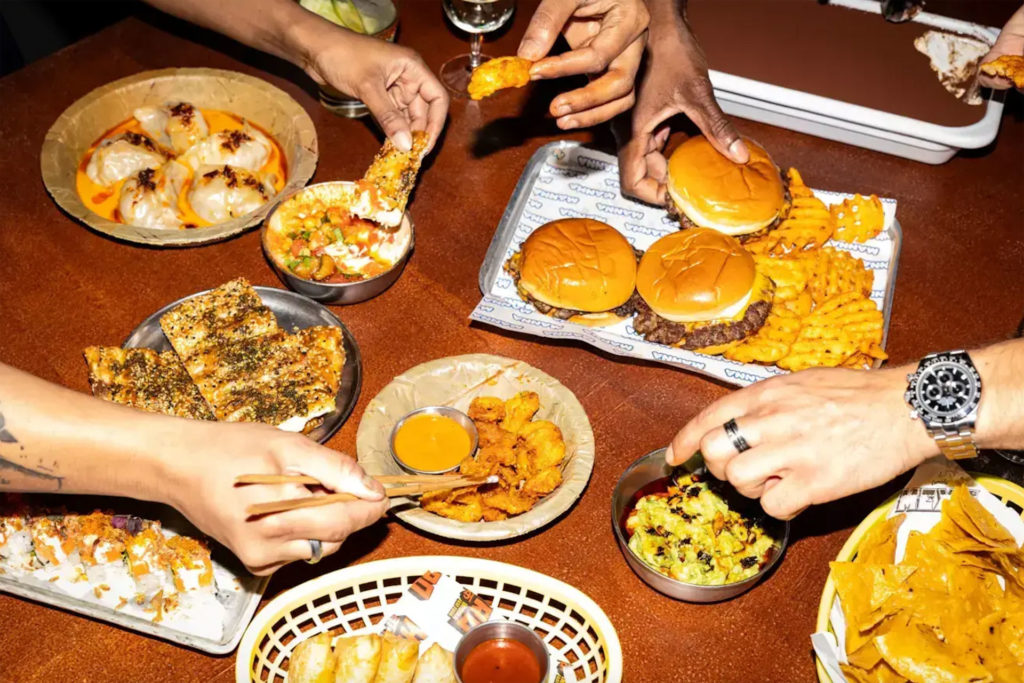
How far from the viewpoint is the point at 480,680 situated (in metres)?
1.82

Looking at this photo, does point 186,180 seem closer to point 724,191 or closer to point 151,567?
point 151,567

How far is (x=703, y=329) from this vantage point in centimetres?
266

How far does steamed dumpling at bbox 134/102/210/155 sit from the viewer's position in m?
3.23

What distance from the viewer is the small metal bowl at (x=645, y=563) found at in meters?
1.96

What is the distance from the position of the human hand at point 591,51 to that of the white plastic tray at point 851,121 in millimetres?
665

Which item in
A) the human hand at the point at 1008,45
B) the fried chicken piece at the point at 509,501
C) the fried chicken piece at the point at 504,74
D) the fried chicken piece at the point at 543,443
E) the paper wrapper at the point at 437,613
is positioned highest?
the fried chicken piece at the point at 504,74

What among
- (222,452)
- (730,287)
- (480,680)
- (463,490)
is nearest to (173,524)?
(222,452)

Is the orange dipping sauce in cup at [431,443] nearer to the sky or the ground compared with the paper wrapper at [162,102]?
nearer to the ground

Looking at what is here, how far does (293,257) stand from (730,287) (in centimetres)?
140

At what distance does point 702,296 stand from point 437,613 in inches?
50.3

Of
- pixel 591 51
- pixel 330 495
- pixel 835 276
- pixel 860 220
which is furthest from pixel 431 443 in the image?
pixel 860 220

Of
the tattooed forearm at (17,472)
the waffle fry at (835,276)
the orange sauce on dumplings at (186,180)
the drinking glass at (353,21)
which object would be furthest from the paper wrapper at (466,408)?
the drinking glass at (353,21)

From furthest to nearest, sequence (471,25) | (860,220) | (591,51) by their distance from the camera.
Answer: (471,25), (860,220), (591,51)

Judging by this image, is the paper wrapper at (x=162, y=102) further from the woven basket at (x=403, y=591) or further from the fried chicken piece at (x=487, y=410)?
the woven basket at (x=403, y=591)
